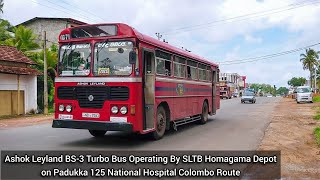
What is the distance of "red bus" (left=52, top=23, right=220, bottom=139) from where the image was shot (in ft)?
32.0

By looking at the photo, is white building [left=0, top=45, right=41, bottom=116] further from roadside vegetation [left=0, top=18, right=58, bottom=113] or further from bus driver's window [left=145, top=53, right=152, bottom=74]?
bus driver's window [left=145, top=53, right=152, bottom=74]

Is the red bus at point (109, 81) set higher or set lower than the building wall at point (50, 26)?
lower

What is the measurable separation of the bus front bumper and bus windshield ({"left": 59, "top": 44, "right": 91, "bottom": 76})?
4.40ft

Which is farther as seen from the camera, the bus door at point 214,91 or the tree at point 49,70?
the tree at point 49,70

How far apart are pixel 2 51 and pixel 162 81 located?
54.2 feet

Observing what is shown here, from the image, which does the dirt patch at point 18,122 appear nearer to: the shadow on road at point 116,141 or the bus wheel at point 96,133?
the bus wheel at point 96,133

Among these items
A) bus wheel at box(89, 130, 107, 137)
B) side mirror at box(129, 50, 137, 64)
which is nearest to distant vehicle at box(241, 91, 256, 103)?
bus wheel at box(89, 130, 107, 137)

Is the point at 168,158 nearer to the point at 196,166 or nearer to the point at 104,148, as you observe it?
the point at 196,166

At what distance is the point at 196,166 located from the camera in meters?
7.89

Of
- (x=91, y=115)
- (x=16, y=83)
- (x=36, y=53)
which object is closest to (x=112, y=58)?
(x=91, y=115)

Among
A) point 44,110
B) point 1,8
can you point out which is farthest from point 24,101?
point 1,8

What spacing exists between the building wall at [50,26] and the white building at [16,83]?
1753cm

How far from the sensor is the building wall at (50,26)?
4256 centimetres

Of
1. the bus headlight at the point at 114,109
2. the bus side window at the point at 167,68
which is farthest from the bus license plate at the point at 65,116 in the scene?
the bus side window at the point at 167,68
